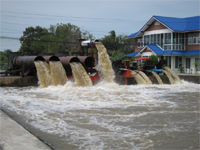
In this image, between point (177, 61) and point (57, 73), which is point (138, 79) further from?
point (177, 61)

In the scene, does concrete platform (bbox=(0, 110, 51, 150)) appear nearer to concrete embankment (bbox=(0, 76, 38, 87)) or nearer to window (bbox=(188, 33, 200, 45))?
concrete embankment (bbox=(0, 76, 38, 87))

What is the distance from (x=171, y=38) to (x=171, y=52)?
220 centimetres

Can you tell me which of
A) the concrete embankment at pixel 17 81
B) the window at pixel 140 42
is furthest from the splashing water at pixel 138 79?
the window at pixel 140 42

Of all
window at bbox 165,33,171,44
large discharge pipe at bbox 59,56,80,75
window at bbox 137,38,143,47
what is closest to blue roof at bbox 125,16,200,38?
window at bbox 165,33,171,44

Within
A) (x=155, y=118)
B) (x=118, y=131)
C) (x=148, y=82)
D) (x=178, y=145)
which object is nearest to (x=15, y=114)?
(x=118, y=131)

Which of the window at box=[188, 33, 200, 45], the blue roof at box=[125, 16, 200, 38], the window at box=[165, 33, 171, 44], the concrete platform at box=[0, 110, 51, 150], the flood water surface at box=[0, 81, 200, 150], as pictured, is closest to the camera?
the concrete platform at box=[0, 110, 51, 150]

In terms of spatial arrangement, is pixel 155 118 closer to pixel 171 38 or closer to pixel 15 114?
pixel 15 114

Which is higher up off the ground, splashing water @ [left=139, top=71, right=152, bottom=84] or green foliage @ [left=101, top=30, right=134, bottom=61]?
green foliage @ [left=101, top=30, right=134, bottom=61]

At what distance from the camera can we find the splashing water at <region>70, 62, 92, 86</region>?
18.6 metres

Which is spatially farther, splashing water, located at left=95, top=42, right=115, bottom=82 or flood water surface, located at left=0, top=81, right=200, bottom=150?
splashing water, located at left=95, top=42, right=115, bottom=82

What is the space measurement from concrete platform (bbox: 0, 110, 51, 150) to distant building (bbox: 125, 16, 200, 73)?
3053cm

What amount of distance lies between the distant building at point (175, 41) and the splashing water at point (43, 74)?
65.5ft

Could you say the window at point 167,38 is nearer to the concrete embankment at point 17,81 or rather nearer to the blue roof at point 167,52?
the blue roof at point 167,52

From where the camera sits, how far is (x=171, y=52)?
36.9 meters
